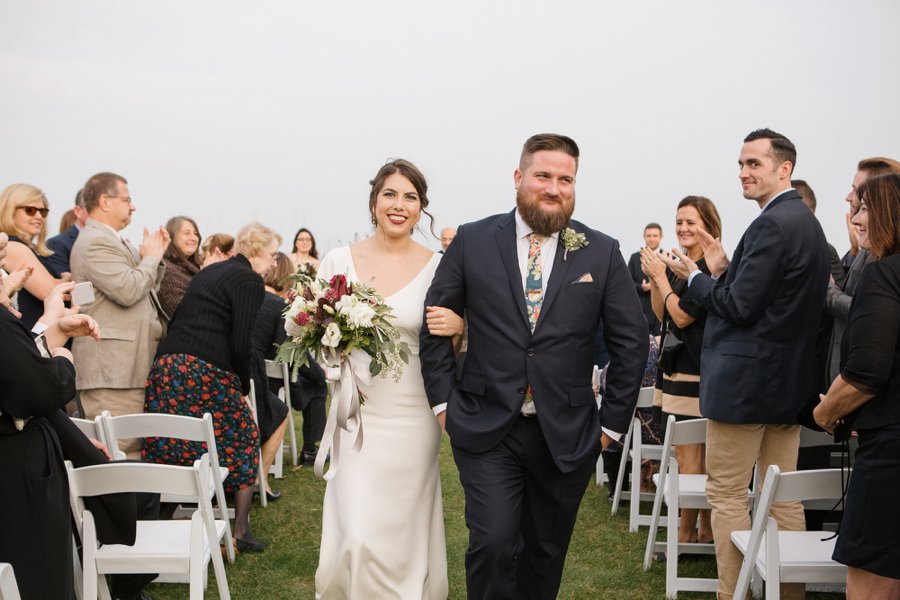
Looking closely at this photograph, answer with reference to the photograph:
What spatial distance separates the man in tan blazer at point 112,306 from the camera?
6281 mm

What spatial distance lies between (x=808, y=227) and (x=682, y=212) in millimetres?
1532

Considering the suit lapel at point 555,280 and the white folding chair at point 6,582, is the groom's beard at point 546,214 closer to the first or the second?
the suit lapel at point 555,280

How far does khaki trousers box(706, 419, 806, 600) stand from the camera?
15.8 ft

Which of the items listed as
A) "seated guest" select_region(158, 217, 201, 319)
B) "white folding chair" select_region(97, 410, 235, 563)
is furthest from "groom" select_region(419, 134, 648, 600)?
"seated guest" select_region(158, 217, 201, 319)

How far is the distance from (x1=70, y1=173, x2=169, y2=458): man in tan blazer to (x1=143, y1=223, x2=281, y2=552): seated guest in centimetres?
28

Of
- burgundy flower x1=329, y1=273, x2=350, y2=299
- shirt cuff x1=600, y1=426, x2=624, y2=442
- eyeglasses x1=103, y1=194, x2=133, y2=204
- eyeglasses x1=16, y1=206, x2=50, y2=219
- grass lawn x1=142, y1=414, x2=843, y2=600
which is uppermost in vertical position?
eyeglasses x1=103, y1=194, x2=133, y2=204

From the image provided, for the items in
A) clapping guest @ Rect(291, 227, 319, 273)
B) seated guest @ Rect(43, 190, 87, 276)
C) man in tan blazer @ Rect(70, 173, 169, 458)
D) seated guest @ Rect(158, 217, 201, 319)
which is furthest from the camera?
clapping guest @ Rect(291, 227, 319, 273)

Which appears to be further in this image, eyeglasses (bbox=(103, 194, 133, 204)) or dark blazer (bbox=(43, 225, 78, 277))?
dark blazer (bbox=(43, 225, 78, 277))

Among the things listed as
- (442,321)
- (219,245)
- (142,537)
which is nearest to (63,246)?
(219,245)

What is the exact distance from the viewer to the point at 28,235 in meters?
6.14

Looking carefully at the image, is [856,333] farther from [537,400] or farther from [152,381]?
[152,381]

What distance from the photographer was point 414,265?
15.6 ft

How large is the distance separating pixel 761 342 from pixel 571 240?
52.2 inches

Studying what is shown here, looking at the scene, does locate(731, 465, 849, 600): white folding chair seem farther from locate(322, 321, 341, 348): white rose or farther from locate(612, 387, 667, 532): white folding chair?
locate(612, 387, 667, 532): white folding chair
